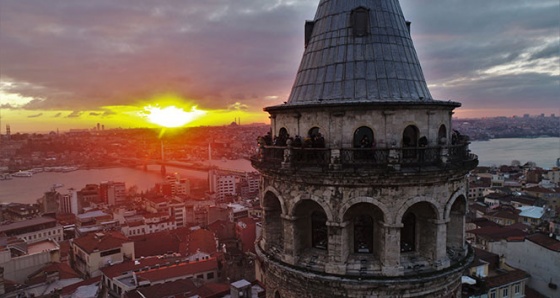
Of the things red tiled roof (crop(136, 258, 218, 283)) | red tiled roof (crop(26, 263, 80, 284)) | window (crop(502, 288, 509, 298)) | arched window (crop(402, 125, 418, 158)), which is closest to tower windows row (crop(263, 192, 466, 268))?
arched window (crop(402, 125, 418, 158))

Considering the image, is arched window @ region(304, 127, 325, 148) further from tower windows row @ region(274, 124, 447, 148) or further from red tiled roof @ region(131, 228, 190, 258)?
red tiled roof @ region(131, 228, 190, 258)

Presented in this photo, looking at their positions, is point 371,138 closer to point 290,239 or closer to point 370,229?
point 370,229

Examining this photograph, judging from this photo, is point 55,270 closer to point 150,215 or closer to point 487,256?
point 150,215

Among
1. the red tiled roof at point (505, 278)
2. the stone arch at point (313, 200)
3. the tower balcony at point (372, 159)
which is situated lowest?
the red tiled roof at point (505, 278)

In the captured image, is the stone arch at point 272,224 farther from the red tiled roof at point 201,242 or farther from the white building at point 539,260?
the red tiled roof at point 201,242

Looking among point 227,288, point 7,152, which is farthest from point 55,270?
point 7,152

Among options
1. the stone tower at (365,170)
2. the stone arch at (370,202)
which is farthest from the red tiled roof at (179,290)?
the stone arch at (370,202)

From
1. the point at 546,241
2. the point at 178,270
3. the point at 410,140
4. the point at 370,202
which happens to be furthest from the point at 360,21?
the point at 178,270
